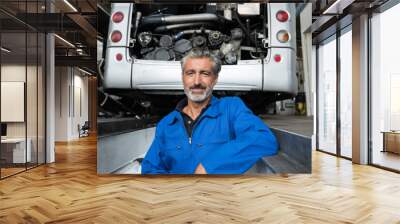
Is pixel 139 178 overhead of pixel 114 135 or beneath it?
beneath

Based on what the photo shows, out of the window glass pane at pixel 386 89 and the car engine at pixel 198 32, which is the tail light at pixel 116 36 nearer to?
the car engine at pixel 198 32

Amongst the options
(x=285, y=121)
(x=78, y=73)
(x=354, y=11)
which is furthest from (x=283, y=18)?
(x=78, y=73)

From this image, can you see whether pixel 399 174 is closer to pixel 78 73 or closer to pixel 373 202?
pixel 373 202

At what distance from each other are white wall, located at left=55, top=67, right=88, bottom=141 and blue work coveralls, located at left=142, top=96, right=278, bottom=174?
8483 millimetres

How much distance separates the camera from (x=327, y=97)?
28.6 feet

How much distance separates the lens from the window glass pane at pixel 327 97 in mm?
8344

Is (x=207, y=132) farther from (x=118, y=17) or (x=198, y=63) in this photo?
(x=118, y=17)

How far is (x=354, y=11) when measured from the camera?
642cm

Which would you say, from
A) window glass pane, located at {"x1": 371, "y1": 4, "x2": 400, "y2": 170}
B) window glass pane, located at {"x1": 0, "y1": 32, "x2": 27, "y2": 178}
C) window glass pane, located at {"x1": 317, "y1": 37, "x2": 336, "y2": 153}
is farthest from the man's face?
window glass pane, located at {"x1": 317, "y1": 37, "x2": 336, "y2": 153}

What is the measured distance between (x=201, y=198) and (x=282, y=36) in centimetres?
259

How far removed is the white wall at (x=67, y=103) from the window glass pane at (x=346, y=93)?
29.4ft

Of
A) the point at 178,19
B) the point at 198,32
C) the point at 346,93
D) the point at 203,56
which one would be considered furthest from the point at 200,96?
the point at 346,93

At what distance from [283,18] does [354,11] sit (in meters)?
1.87

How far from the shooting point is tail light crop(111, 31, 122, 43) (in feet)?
17.2
